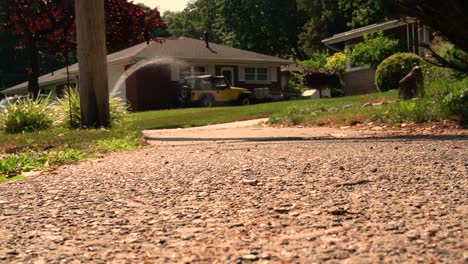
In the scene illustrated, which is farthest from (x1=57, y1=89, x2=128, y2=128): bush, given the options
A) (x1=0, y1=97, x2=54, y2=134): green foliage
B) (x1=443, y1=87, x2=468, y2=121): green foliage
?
(x1=443, y1=87, x2=468, y2=121): green foliage

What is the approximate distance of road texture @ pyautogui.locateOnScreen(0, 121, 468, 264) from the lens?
3.00 m

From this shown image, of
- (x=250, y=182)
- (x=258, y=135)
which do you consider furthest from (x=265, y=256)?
(x=258, y=135)

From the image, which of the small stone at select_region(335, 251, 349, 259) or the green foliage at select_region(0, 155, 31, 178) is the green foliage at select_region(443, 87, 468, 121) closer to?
the green foliage at select_region(0, 155, 31, 178)

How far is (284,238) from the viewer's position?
10.5 ft

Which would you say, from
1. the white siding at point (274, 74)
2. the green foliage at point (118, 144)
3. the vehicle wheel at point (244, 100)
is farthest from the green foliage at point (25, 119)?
the white siding at point (274, 74)

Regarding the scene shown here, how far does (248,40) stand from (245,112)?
137ft

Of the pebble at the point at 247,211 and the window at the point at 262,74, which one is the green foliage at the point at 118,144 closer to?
the pebble at the point at 247,211

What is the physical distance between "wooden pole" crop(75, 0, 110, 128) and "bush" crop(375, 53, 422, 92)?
1316 cm

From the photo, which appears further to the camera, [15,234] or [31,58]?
[31,58]

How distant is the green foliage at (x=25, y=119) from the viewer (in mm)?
12789

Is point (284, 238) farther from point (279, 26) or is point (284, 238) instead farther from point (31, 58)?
point (279, 26)

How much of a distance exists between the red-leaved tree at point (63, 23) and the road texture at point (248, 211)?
30.5ft

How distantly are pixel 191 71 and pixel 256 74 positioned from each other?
17.9ft

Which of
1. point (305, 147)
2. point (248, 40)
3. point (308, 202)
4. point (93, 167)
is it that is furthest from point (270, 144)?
point (248, 40)
